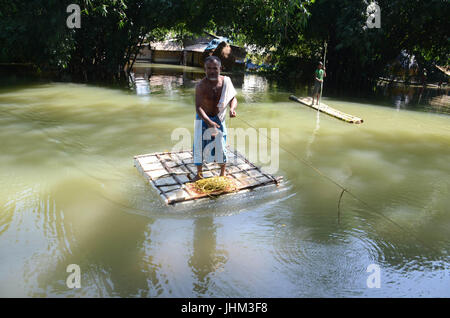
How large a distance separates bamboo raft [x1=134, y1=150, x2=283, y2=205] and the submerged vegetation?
296 inches

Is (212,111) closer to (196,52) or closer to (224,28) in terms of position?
(224,28)

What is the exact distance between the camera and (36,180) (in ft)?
13.8

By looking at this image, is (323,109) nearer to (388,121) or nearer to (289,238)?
(388,121)

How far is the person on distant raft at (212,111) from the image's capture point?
3.77m

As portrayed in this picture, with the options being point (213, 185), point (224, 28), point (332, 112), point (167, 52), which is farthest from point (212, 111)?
point (167, 52)

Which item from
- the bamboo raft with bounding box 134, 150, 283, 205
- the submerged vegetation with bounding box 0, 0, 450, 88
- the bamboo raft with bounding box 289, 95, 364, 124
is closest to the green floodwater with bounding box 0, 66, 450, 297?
the bamboo raft with bounding box 134, 150, 283, 205

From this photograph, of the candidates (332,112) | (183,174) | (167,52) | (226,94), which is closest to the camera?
(226,94)

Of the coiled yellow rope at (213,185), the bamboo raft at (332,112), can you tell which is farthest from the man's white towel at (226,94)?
the bamboo raft at (332,112)

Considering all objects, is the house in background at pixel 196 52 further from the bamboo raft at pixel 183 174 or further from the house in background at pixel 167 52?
the bamboo raft at pixel 183 174

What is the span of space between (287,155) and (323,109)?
430cm

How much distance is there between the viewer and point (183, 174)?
14.0ft

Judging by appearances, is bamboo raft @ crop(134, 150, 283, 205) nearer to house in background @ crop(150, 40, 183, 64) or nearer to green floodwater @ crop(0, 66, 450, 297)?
green floodwater @ crop(0, 66, 450, 297)

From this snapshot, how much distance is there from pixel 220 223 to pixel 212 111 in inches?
52.6

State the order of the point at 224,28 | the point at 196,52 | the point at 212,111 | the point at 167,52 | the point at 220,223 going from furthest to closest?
1. the point at 167,52
2. the point at 196,52
3. the point at 224,28
4. the point at 212,111
5. the point at 220,223
